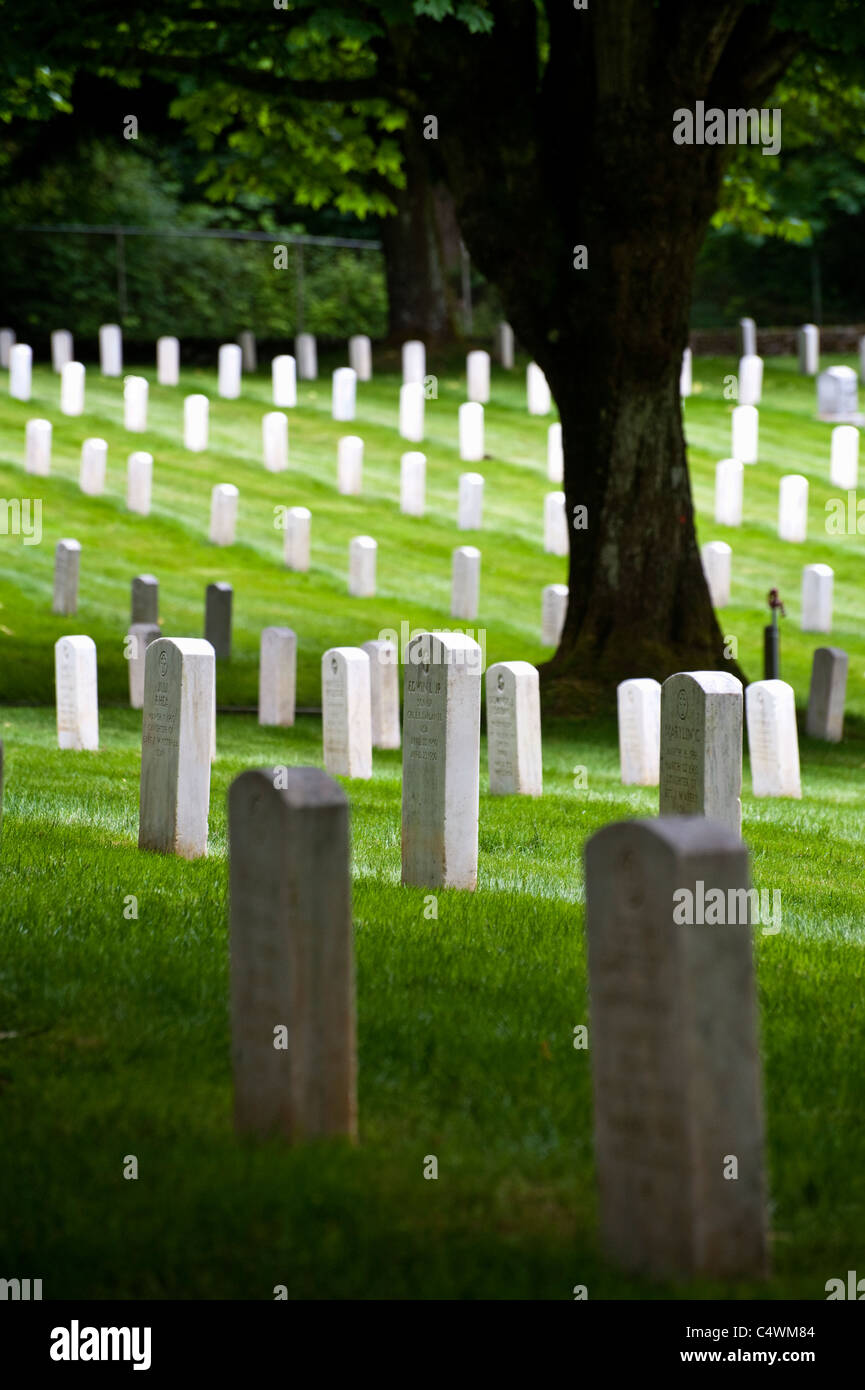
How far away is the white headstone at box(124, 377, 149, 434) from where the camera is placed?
28562mm

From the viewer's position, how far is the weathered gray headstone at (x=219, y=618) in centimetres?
1850

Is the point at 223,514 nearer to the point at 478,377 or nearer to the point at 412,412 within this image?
the point at 412,412

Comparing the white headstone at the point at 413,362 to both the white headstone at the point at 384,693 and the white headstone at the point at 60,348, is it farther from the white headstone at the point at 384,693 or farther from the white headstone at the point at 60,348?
the white headstone at the point at 384,693

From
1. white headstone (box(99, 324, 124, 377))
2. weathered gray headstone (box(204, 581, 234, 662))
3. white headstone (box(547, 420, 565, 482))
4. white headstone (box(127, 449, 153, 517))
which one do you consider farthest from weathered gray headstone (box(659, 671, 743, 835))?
white headstone (box(99, 324, 124, 377))

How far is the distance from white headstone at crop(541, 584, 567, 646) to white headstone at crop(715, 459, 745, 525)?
575cm

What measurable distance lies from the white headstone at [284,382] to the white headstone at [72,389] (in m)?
3.58

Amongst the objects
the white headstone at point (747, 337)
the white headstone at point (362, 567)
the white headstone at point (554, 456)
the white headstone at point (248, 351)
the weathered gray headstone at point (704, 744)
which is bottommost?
the weathered gray headstone at point (704, 744)

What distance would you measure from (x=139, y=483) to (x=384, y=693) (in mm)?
10781

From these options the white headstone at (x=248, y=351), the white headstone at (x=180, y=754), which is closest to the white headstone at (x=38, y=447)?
the white headstone at (x=248, y=351)

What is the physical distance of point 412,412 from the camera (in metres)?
29.7

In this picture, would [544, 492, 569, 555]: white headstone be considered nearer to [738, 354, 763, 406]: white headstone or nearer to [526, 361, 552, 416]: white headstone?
[526, 361, 552, 416]: white headstone
